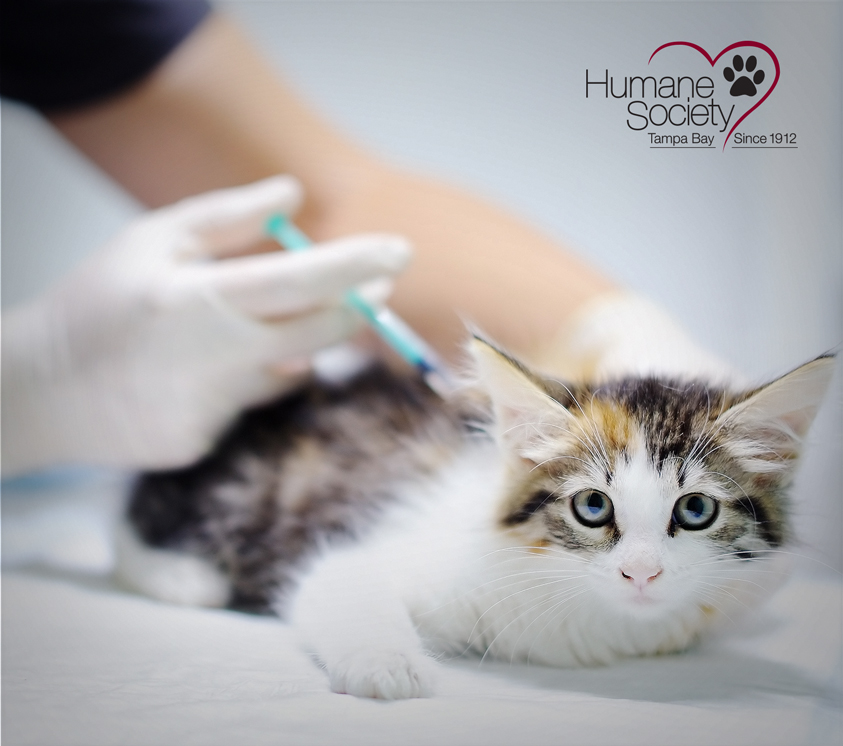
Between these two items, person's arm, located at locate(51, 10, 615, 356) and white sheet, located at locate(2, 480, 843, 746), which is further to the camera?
person's arm, located at locate(51, 10, 615, 356)

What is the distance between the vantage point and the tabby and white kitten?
50 cm

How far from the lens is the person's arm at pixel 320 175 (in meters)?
0.91

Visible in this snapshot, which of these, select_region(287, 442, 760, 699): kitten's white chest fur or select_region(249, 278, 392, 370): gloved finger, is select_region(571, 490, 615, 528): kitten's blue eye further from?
select_region(249, 278, 392, 370): gloved finger

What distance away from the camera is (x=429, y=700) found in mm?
535

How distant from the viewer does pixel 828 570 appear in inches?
22.9

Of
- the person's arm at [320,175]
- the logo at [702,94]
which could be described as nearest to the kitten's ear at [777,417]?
the logo at [702,94]

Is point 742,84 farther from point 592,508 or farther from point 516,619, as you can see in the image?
point 516,619

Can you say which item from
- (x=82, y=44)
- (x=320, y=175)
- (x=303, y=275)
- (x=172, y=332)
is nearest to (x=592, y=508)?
(x=303, y=275)

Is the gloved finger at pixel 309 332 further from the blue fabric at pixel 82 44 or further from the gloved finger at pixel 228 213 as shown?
the blue fabric at pixel 82 44

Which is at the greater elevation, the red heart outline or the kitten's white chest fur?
the red heart outline

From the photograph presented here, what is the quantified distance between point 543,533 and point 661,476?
108mm

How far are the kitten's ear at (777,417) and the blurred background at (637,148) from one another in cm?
3

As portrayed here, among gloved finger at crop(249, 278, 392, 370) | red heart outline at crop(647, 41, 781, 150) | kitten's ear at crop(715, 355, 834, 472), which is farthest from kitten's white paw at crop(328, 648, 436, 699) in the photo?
red heart outline at crop(647, 41, 781, 150)

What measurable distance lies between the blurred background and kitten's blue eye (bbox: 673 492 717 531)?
0.11 metres
